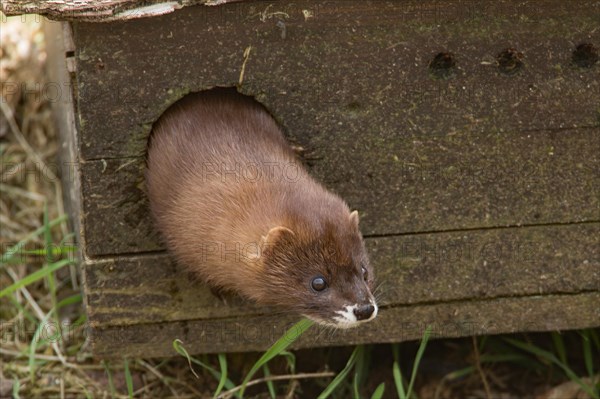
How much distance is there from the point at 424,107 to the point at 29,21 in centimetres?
422

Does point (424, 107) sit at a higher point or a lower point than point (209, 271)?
higher

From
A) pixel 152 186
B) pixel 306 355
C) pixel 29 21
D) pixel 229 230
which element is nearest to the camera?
pixel 229 230

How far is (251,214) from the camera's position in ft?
12.1

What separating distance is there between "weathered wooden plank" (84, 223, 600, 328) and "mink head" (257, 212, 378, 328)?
2.09 ft

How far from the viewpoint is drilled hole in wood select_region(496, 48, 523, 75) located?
4.00m

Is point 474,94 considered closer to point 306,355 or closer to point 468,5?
point 468,5

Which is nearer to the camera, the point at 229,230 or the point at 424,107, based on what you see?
the point at 229,230

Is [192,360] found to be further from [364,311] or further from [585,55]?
[585,55]

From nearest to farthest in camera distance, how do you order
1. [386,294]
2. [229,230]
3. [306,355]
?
1. [229,230]
2. [386,294]
3. [306,355]

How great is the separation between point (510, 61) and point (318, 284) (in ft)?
4.31

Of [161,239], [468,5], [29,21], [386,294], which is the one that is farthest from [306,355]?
[29,21]

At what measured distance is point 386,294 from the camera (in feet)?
14.2

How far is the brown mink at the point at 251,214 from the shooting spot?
3.57 m

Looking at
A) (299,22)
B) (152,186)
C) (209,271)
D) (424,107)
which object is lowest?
(209,271)
